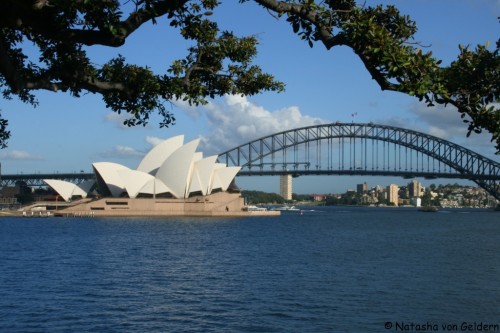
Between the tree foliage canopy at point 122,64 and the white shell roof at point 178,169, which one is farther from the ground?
the white shell roof at point 178,169

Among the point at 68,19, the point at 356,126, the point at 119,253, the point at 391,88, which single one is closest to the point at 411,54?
the point at 391,88

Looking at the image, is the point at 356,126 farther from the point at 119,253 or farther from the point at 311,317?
the point at 311,317

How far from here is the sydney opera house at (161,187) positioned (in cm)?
9306

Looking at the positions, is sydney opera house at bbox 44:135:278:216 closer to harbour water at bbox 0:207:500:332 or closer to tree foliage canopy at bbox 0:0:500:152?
harbour water at bbox 0:207:500:332

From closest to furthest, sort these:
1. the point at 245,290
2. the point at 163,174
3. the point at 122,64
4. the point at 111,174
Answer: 1. the point at 122,64
2. the point at 245,290
3. the point at 163,174
4. the point at 111,174

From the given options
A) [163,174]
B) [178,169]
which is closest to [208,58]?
[178,169]

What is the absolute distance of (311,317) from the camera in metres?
16.9

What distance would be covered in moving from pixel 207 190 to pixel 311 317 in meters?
80.0

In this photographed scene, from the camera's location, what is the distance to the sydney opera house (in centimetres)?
9306

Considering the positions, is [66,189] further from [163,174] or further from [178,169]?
[178,169]

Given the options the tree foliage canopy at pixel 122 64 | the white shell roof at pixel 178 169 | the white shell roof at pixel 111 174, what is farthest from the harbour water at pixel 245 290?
the white shell roof at pixel 111 174

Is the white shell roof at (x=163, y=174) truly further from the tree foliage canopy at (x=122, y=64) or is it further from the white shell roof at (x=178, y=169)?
the tree foliage canopy at (x=122, y=64)

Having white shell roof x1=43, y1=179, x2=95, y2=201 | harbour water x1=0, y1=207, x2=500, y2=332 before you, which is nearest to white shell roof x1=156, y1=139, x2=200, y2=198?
white shell roof x1=43, y1=179, x2=95, y2=201

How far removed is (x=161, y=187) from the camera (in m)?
93.3
